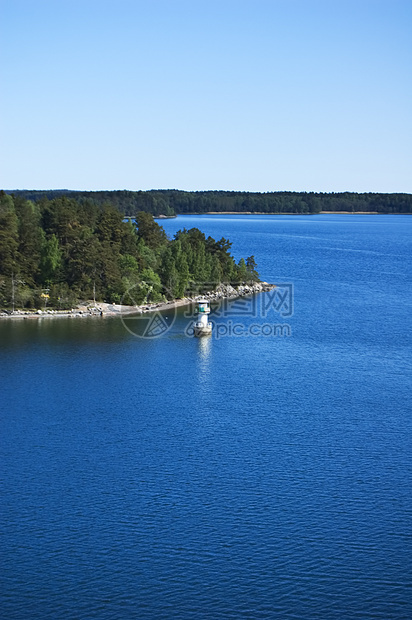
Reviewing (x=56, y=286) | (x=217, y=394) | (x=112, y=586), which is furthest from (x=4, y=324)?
(x=112, y=586)

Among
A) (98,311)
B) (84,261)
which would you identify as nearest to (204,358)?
(98,311)

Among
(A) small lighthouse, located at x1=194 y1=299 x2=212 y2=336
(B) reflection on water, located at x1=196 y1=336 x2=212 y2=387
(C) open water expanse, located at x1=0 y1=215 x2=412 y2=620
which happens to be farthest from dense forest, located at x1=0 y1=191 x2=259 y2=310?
(B) reflection on water, located at x1=196 y1=336 x2=212 y2=387

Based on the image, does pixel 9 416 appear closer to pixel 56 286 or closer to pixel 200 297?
pixel 56 286

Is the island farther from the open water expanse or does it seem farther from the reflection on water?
the reflection on water

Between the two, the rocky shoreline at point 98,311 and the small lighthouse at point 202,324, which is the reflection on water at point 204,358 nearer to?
the small lighthouse at point 202,324

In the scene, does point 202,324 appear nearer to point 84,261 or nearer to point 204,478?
point 84,261

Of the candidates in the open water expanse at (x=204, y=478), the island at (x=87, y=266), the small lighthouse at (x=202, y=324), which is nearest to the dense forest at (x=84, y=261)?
the island at (x=87, y=266)
